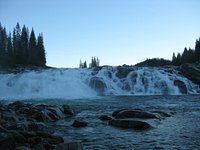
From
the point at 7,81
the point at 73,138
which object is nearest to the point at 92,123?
the point at 73,138

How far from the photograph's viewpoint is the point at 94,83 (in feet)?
164

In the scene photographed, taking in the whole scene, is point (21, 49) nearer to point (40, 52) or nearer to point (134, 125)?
point (40, 52)

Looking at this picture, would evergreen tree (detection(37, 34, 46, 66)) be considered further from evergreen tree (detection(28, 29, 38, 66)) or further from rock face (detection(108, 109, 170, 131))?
rock face (detection(108, 109, 170, 131))

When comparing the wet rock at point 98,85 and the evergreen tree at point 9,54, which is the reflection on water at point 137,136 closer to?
the wet rock at point 98,85

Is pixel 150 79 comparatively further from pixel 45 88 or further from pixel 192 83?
pixel 45 88

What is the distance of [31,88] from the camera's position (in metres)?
46.0

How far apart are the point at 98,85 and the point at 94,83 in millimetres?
798

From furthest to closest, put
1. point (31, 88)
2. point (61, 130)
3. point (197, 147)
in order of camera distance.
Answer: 1. point (31, 88)
2. point (61, 130)
3. point (197, 147)

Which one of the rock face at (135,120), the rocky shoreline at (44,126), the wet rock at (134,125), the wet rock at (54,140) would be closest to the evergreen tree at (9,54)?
the rocky shoreline at (44,126)

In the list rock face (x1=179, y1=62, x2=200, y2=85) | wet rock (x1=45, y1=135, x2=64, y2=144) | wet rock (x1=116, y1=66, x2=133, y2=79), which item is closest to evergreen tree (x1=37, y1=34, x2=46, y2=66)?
wet rock (x1=116, y1=66, x2=133, y2=79)

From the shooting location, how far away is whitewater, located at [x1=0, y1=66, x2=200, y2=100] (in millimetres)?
46219

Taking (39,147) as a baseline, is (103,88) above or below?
above

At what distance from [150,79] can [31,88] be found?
66.5ft

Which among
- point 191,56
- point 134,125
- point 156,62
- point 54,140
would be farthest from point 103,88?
point 156,62
